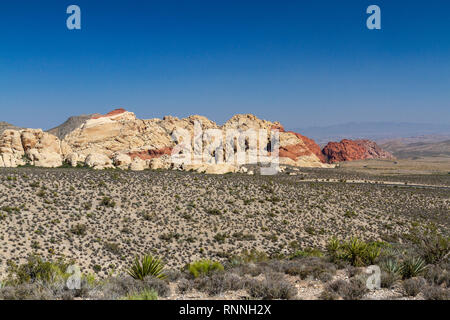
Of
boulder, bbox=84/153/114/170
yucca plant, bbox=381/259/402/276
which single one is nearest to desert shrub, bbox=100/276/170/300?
yucca plant, bbox=381/259/402/276

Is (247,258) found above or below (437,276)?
below

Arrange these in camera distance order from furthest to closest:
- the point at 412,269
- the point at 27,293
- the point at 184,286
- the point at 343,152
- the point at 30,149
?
the point at 343,152 < the point at 30,149 < the point at 412,269 < the point at 184,286 < the point at 27,293

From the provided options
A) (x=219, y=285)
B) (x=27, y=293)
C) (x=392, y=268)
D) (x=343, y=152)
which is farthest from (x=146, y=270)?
(x=343, y=152)

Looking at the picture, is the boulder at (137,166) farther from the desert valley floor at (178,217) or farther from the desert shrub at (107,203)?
the desert shrub at (107,203)

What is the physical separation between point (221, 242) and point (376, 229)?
14315 mm

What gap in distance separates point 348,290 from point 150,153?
56.9 meters

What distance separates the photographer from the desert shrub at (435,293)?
845 cm

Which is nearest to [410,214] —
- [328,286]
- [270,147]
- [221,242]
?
[221,242]

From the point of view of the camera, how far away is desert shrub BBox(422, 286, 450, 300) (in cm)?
845

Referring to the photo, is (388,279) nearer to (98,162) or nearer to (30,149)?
(98,162)

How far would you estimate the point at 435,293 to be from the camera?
8.66 metres
